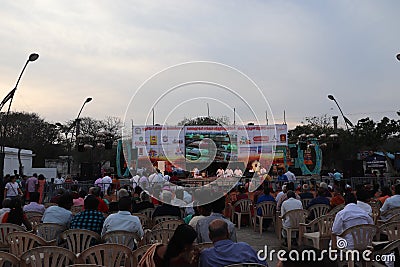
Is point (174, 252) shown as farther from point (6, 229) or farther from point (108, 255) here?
point (6, 229)

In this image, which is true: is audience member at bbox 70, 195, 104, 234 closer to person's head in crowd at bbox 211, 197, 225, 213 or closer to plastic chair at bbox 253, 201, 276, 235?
person's head in crowd at bbox 211, 197, 225, 213

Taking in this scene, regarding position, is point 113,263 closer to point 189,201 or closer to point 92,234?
point 92,234

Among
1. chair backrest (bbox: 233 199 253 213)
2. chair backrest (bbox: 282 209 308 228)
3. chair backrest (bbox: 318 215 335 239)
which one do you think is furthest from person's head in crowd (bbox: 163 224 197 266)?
chair backrest (bbox: 233 199 253 213)

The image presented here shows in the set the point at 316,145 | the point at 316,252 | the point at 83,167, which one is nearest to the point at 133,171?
the point at 83,167

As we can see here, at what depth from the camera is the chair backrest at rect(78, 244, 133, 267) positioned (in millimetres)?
3729

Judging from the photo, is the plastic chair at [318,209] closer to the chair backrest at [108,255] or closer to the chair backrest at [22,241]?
the chair backrest at [108,255]

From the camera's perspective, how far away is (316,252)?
6.39ft

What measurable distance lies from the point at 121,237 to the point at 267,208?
539 cm

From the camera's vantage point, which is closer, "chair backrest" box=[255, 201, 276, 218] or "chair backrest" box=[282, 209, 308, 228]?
"chair backrest" box=[282, 209, 308, 228]

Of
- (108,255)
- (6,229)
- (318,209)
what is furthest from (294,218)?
(6,229)

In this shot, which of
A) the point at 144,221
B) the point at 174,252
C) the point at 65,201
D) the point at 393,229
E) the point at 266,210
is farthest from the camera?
the point at 266,210

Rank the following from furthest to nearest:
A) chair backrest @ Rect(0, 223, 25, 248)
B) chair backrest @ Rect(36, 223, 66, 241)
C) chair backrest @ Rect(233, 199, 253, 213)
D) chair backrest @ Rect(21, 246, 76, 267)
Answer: chair backrest @ Rect(233, 199, 253, 213)
chair backrest @ Rect(36, 223, 66, 241)
chair backrest @ Rect(0, 223, 25, 248)
chair backrest @ Rect(21, 246, 76, 267)

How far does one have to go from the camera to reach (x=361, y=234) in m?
4.84

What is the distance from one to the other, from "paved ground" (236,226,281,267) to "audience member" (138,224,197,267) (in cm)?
492
